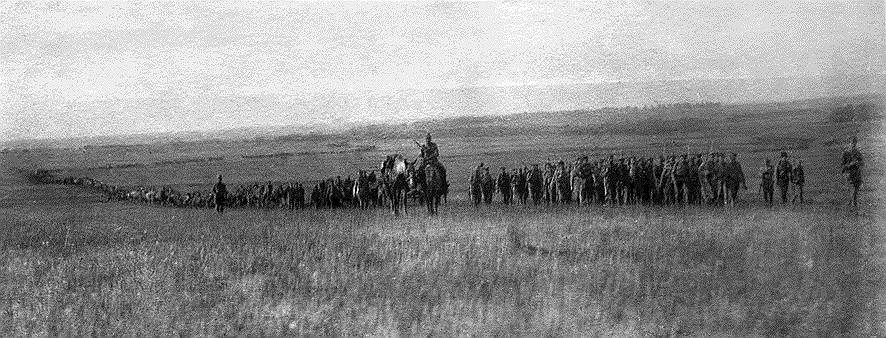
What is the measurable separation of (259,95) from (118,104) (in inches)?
Answer: 42.1

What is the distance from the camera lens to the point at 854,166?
7.11 meters

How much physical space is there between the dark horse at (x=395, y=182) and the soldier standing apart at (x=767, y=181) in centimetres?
268

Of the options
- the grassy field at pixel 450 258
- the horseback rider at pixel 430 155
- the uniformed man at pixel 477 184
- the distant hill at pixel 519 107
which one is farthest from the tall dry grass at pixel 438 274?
the distant hill at pixel 519 107

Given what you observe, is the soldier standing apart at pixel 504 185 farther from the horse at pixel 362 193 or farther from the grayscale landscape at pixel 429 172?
the horse at pixel 362 193

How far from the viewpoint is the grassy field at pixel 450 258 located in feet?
22.6

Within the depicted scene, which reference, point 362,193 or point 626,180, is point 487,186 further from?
point 626,180

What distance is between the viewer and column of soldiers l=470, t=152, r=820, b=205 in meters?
7.05

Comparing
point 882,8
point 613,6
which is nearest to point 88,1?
point 613,6

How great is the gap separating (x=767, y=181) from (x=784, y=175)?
→ 6.2 inches

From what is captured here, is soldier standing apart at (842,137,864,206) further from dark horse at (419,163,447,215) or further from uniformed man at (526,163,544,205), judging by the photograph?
dark horse at (419,163,447,215)

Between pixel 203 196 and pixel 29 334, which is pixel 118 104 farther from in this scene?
pixel 29 334

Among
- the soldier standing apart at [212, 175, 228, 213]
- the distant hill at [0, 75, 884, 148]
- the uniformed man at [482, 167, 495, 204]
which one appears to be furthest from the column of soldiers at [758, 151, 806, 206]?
the soldier standing apart at [212, 175, 228, 213]

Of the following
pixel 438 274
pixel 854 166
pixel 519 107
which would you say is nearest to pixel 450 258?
pixel 438 274

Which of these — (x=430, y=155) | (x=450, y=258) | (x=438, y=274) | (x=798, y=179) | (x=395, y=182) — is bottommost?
(x=438, y=274)
